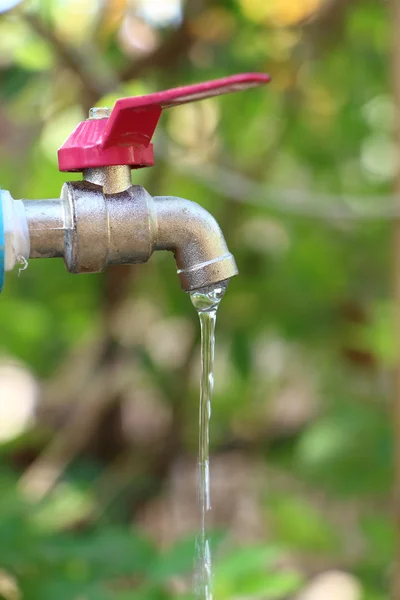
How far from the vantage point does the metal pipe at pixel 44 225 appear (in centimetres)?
41

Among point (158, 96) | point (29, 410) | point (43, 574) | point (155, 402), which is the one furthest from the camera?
point (155, 402)

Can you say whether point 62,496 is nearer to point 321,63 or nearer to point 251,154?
point 251,154

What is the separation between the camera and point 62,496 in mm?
1253

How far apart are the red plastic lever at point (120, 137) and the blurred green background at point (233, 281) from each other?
2.05 ft

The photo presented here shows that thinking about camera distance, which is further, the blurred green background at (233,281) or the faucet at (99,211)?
the blurred green background at (233,281)

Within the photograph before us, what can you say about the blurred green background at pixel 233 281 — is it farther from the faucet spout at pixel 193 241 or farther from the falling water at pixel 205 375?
the faucet spout at pixel 193 241

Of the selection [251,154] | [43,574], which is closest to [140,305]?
[251,154]

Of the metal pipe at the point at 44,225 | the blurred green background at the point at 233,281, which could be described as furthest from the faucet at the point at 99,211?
the blurred green background at the point at 233,281

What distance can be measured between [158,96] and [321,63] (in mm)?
1090

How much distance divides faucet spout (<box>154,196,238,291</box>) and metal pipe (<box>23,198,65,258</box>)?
2.0 inches

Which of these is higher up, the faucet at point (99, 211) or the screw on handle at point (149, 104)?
the screw on handle at point (149, 104)

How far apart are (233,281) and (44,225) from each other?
992 millimetres

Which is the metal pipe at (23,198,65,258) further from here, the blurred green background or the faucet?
the blurred green background

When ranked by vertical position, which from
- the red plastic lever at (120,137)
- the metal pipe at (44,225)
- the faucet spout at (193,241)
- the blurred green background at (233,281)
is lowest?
the blurred green background at (233,281)
